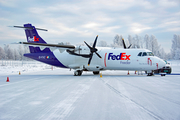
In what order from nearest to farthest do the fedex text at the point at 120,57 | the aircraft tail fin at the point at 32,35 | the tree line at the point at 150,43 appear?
the fedex text at the point at 120,57
the aircraft tail fin at the point at 32,35
the tree line at the point at 150,43

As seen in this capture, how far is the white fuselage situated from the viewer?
1819cm

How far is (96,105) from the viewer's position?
6.06 metres

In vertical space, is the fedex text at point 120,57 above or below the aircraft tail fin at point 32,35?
below

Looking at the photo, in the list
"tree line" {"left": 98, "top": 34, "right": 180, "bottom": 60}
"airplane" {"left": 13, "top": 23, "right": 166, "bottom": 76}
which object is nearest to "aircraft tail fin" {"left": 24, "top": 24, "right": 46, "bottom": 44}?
"airplane" {"left": 13, "top": 23, "right": 166, "bottom": 76}

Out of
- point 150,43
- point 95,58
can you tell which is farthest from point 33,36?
point 150,43

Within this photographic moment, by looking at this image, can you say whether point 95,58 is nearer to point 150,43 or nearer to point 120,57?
point 120,57

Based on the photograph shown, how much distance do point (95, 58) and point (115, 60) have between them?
8.67 ft

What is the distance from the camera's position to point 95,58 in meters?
20.4

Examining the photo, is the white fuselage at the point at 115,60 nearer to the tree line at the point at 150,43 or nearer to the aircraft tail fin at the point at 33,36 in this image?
the aircraft tail fin at the point at 33,36

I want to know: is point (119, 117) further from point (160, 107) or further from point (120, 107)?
point (160, 107)

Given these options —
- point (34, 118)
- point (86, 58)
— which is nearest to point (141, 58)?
point (86, 58)

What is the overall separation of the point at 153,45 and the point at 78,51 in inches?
2842

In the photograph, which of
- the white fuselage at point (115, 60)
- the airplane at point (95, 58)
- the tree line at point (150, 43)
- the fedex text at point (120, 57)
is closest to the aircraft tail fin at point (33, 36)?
the airplane at point (95, 58)

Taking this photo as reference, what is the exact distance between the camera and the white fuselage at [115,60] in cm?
1819
